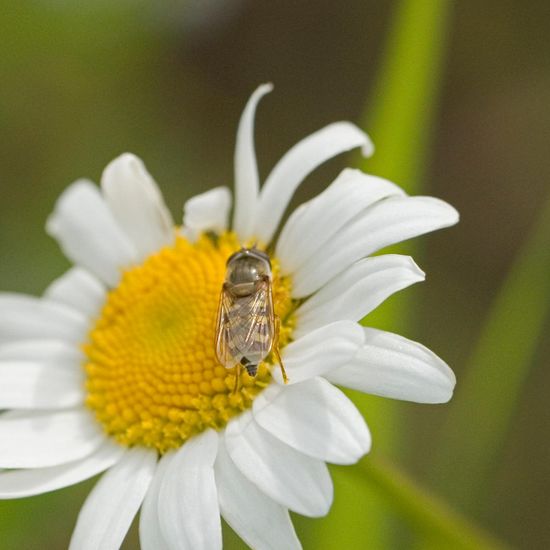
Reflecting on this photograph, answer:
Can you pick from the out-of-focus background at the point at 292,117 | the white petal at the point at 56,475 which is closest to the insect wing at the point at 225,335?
the white petal at the point at 56,475

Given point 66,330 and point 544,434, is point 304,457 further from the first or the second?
point 544,434

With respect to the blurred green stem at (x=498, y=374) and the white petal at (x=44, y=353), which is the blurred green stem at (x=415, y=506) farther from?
the white petal at (x=44, y=353)

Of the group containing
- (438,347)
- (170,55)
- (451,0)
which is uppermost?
(451,0)

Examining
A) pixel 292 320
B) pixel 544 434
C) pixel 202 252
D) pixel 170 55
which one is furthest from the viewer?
pixel 170 55

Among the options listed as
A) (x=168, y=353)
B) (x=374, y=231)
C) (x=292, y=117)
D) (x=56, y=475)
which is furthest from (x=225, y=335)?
(x=292, y=117)

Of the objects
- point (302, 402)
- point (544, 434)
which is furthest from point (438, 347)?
point (302, 402)

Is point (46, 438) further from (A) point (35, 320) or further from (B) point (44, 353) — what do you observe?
(A) point (35, 320)
